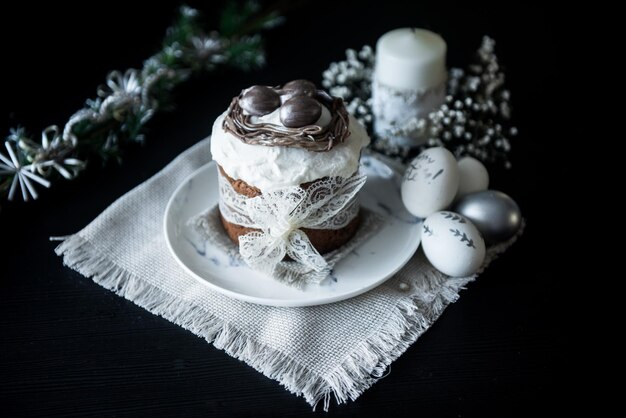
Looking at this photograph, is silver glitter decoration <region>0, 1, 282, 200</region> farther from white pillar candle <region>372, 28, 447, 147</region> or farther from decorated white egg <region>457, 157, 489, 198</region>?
decorated white egg <region>457, 157, 489, 198</region>

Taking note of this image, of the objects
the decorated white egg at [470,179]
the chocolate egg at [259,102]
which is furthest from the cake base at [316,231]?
the decorated white egg at [470,179]

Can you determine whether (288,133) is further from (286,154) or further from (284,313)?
(284,313)

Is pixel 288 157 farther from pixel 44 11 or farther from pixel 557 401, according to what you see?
pixel 44 11

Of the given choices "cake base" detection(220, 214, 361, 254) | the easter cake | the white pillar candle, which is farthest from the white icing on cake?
the white pillar candle

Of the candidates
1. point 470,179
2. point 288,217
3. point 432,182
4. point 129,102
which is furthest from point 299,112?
point 129,102

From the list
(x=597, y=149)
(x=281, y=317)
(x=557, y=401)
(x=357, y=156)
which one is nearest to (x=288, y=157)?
(x=357, y=156)
